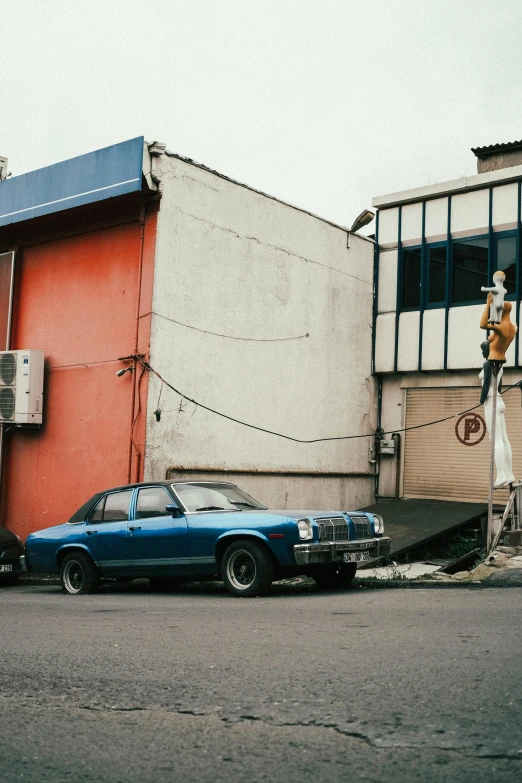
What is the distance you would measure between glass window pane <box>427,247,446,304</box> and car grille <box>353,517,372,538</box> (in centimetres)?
923

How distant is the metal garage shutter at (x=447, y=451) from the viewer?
59.3ft

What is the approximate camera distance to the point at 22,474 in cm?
1809

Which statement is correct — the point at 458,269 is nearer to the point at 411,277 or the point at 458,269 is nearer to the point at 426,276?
the point at 426,276

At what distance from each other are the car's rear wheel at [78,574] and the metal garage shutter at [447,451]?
29.5ft

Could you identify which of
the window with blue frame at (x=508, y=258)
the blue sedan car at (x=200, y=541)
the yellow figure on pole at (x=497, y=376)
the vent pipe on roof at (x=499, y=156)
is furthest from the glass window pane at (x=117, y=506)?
the vent pipe on roof at (x=499, y=156)

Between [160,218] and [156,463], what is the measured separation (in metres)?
4.42

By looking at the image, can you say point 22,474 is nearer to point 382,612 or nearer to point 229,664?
point 382,612

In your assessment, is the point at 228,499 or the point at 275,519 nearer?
the point at 275,519

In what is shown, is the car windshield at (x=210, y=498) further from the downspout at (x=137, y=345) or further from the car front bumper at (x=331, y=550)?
the downspout at (x=137, y=345)

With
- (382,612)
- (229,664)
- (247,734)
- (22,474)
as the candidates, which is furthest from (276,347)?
(247,734)

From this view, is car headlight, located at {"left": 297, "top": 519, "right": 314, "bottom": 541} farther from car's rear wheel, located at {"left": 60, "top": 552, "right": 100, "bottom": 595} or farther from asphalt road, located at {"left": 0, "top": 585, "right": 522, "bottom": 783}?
car's rear wheel, located at {"left": 60, "top": 552, "right": 100, "bottom": 595}

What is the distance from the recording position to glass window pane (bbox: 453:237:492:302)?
18609 mm

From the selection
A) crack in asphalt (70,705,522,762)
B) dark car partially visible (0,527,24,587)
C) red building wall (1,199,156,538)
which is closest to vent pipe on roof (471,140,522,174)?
red building wall (1,199,156,538)

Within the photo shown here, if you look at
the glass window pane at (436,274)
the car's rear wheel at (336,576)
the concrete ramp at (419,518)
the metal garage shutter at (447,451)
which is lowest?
the car's rear wheel at (336,576)
